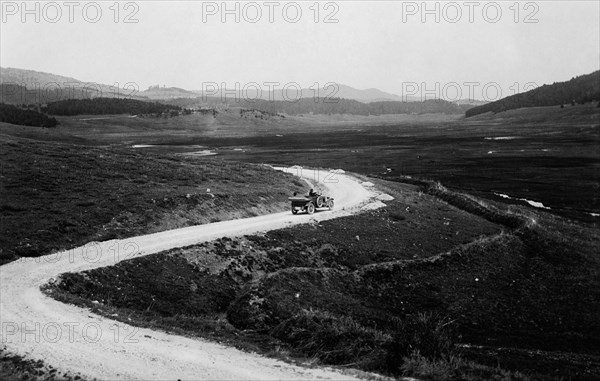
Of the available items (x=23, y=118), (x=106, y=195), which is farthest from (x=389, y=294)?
(x=23, y=118)

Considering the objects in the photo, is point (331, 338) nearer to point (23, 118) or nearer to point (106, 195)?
point (106, 195)

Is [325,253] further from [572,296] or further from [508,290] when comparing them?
[572,296]

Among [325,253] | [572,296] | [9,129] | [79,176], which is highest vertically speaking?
[9,129]

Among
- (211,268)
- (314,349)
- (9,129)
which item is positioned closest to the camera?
(314,349)

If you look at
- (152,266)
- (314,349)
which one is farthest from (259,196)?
(314,349)

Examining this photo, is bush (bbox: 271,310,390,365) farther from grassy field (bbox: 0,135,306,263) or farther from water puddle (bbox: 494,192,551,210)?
water puddle (bbox: 494,192,551,210)

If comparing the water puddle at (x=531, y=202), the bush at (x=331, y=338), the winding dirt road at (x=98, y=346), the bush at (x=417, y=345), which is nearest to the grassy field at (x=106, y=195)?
the winding dirt road at (x=98, y=346)
